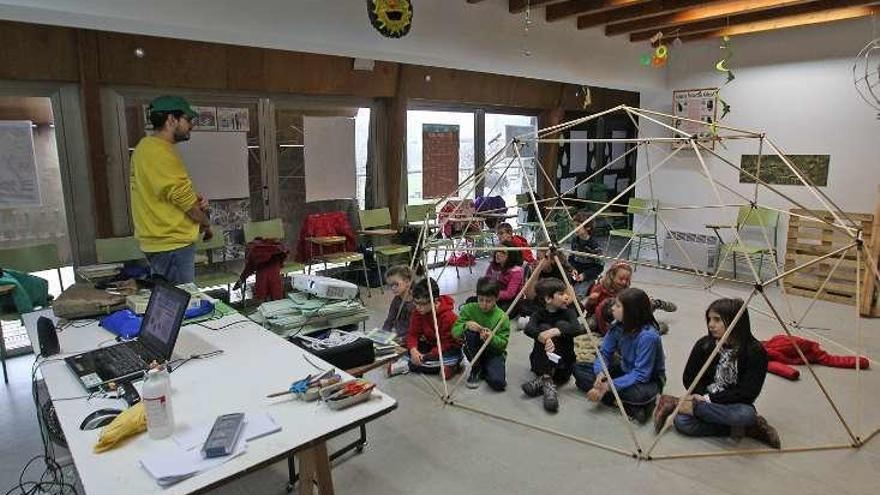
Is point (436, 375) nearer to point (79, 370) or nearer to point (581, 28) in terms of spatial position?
point (79, 370)

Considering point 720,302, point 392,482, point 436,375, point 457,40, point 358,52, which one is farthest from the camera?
point 457,40

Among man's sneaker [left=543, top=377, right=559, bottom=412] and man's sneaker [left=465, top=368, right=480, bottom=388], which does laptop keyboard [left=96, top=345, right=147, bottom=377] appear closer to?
man's sneaker [left=465, top=368, right=480, bottom=388]

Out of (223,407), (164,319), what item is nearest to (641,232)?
(164,319)

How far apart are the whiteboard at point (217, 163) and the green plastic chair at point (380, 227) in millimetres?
1244

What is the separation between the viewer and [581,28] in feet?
18.8

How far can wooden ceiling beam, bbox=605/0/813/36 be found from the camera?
473 cm

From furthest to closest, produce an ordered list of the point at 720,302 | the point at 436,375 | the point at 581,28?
the point at 581,28
the point at 436,375
the point at 720,302

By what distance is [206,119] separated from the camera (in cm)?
491

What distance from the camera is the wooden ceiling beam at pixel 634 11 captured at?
15.8ft

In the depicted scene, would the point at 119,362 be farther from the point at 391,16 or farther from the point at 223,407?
the point at 391,16

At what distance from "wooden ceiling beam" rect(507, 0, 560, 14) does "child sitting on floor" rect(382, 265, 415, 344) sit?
8.67 feet

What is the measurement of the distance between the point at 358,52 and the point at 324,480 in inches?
130

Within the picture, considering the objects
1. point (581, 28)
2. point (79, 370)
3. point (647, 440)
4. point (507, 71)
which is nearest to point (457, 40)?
point (507, 71)

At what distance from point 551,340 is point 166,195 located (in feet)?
7.66
